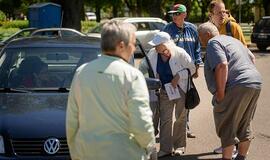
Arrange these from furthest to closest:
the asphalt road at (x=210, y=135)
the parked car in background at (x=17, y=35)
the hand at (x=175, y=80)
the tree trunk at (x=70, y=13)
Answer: the tree trunk at (x=70, y=13)
the parked car in background at (x=17, y=35)
the asphalt road at (x=210, y=135)
the hand at (x=175, y=80)

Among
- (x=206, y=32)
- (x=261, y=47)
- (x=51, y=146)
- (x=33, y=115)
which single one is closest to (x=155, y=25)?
(x=261, y=47)

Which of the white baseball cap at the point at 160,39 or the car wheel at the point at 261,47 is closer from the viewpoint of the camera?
the white baseball cap at the point at 160,39

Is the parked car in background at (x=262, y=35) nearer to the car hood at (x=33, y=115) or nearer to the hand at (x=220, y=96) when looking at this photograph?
the hand at (x=220, y=96)

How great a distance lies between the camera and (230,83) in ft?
18.6

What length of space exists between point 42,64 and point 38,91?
538mm

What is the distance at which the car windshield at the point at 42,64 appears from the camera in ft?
20.0

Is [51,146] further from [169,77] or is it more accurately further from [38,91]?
[169,77]

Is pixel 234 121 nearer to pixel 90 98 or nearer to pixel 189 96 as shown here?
pixel 189 96

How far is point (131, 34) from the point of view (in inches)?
134

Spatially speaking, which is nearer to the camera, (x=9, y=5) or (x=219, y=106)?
(x=219, y=106)

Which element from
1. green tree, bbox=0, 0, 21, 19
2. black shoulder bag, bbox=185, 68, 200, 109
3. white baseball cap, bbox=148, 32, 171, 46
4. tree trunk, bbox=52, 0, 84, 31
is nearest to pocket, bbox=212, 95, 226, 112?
black shoulder bag, bbox=185, 68, 200, 109

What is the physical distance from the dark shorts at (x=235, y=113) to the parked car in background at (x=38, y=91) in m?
0.70

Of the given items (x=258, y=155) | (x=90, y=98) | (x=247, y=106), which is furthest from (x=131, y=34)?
(x=258, y=155)

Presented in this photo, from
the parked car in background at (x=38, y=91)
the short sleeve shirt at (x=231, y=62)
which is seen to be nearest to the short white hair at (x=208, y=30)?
the short sleeve shirt at (x=231, y=62)
